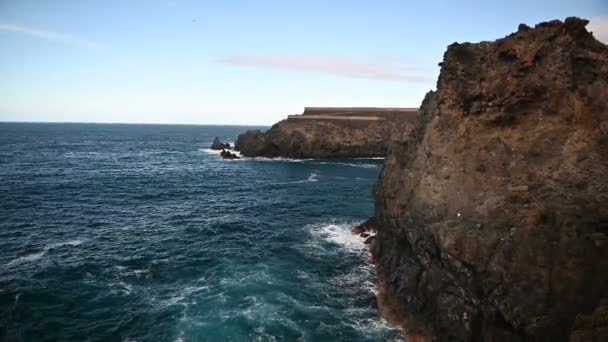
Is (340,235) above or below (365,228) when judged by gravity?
below

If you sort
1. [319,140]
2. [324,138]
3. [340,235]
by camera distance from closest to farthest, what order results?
[340,235], [319,140], [324,138]

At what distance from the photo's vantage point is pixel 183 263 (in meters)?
34.7

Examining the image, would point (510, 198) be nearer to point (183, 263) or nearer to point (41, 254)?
point (183, 263)

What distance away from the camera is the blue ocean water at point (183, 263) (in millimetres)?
25188

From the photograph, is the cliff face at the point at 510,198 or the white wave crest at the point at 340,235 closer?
the cliff face at the point at 510,198

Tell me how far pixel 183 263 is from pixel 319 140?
7591cm

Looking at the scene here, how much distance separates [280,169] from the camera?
88.9 meters

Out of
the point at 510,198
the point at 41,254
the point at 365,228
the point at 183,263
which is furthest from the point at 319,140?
the point at 510,198

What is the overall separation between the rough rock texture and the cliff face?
7625 cm

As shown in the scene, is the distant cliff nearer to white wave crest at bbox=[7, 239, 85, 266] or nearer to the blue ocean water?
the blue ocean water

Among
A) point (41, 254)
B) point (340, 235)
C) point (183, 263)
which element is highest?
point (340, 235)

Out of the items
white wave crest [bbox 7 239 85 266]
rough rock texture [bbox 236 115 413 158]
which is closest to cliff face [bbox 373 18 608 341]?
white wave crest [bbox 7 239 85 266]

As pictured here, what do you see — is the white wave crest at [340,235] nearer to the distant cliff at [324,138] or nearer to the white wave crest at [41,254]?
the white wave crest at [41,254]

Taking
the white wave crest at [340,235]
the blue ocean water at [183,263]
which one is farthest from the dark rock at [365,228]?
the blue ocean water at [183,263]
